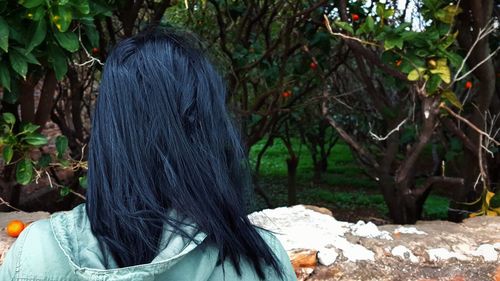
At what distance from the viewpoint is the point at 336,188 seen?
7.64 meters

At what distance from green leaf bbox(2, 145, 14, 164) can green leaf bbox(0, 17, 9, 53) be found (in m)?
0.39

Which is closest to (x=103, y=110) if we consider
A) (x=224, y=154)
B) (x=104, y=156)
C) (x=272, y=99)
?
(x=104, y=156)

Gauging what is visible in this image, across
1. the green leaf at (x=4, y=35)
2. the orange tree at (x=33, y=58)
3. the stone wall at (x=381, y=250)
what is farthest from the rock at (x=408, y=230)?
the green leaf at (x=4, y=35)

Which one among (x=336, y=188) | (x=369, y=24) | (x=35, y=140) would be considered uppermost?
(x=369, y=24)

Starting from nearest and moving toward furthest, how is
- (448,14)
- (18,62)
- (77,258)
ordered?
(77,258), (18,62), (448,14)

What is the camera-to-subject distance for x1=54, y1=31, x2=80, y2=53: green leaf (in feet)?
6.67

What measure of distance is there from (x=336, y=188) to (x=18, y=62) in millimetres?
5994

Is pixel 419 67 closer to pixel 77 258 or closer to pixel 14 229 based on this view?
pixel 14 229

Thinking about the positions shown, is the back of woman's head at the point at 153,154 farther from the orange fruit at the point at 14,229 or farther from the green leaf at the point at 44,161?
the green leaf at the point at 44,161

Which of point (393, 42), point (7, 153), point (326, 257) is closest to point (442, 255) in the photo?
point (326, 257)

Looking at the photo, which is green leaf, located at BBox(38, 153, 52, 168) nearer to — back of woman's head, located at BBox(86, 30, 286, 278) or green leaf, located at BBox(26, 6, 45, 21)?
green leaf, located at BBox(26, 6, 45, 21)

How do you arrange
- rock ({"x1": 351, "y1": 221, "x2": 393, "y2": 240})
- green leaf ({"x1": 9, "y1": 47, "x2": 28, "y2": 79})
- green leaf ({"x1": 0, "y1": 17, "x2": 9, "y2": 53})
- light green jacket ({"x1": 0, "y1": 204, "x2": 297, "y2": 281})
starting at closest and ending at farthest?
light green jacket ({"x1": 0, "y1": 204, "x2": 297, "y2": 281})
green leaf ({"x1": 0, "y1": 17, "x2": 9, "y2": 53})
green leaf ({"x1": 9, "y1": 47, "x2": 28, "y2": 79})
rock ({"x1": 351, "y1": 221, "x2": 393, "y2": 240})

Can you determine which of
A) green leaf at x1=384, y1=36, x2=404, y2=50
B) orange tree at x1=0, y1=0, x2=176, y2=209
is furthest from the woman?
green leaf at x1=384, y1=36, x2=404, y2=50

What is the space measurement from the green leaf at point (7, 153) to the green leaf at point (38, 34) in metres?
0.38
